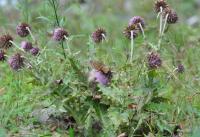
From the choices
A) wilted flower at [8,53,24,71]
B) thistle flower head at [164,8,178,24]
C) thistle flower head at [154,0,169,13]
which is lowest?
wilted flower at [8,53,24,71]

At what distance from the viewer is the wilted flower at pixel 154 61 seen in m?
2.43

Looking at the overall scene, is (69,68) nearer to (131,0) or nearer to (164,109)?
(164,109)

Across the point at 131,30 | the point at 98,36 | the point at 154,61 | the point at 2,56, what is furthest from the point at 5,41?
the point at 154,61

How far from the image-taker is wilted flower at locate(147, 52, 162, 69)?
2430mm

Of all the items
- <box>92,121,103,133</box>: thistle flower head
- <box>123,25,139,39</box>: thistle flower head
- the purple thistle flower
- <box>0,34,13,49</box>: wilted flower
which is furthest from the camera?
<box>0,34,13,49</box>: wilted flower

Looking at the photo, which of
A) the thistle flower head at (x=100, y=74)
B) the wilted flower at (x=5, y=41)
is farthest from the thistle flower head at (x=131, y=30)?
the wilted flower at (x=5, y=41)

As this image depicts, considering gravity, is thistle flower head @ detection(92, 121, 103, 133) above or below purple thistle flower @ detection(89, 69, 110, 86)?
below

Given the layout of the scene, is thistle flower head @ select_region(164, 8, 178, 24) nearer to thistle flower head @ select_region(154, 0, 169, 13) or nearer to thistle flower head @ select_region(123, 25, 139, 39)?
thistle flower head @ select_region(154, 0, 169, 13)

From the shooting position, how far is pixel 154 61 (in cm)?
243

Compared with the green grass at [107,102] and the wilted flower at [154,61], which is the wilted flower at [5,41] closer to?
the green grass at [107,102]

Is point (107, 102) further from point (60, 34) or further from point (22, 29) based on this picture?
point (22, 29)

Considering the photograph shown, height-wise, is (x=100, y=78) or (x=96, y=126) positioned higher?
(x=100, y=78)

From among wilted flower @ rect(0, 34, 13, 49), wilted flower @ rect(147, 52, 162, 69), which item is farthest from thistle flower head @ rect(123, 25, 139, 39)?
wilted flower @ rect(0, 34, 13, 49)

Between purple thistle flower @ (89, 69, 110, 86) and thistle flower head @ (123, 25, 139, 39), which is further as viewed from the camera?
thistle flower head @ (123, 25, 139, 39)
